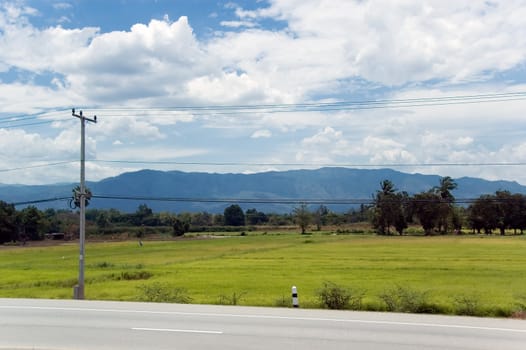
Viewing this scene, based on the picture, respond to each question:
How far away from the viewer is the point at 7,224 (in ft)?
388

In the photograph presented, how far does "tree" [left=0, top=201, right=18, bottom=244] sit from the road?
108m

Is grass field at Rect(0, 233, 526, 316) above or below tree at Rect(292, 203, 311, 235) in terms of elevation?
below

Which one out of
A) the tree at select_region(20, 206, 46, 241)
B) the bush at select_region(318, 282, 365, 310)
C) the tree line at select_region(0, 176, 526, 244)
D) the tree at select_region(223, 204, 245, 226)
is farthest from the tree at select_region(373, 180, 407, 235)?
the bush at select_region(318, 282, 365, 310)

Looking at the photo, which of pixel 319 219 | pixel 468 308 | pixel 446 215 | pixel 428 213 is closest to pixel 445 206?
pixel 446 215

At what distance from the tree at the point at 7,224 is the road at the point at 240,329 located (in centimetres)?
10759

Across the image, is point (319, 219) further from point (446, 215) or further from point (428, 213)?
point (446, 215)

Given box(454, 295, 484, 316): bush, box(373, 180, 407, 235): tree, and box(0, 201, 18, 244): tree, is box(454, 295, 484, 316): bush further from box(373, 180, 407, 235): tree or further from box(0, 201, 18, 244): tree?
box(0, 201, 18, 244): tree

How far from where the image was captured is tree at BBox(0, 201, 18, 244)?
382 feet

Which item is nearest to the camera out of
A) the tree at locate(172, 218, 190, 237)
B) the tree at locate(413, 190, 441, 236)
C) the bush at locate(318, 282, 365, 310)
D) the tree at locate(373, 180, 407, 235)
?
the bush at locate(318, 282, 365, 310)

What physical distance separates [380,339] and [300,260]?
44.3 meters

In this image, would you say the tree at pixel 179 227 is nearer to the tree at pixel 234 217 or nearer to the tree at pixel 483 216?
the tree at pixel 234 217

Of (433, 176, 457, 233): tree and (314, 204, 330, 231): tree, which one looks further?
(314, 204, 330, 231): tree

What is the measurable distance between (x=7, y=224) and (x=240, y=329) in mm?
117865

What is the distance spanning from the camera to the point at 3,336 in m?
13.7
